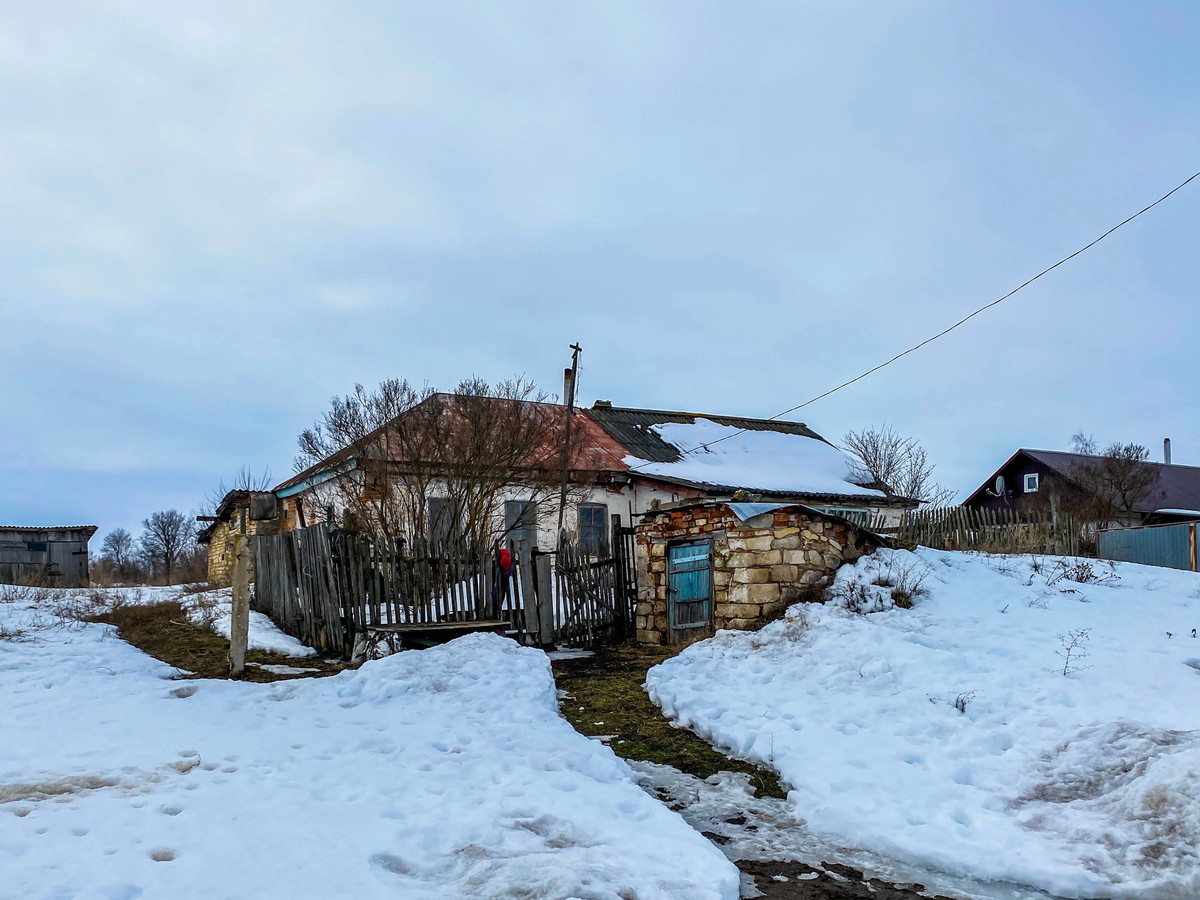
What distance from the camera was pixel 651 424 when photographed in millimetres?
22703

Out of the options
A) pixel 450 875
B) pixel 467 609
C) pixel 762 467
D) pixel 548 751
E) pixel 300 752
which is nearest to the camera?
pixel 450 875

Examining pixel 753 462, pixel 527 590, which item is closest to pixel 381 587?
pixel 527 590

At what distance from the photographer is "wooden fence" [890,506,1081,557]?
45.7 ft

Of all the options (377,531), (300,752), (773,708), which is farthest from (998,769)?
(377,531)

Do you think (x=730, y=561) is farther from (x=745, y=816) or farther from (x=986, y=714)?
(x=745, y=816)

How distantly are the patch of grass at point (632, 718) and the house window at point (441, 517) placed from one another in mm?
3359

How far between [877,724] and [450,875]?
3913 millimetres

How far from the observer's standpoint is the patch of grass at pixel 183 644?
8523mm

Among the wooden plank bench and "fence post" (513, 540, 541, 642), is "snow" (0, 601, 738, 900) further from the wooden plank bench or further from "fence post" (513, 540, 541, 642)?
"fence post" (513, 540, 541, 642)

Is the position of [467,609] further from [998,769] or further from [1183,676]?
[1183,676]

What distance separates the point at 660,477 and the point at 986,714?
1183 centimetres

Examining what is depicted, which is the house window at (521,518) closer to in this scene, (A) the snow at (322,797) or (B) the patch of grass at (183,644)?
(B) the patch of grass at (183,644)

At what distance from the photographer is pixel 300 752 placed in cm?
525

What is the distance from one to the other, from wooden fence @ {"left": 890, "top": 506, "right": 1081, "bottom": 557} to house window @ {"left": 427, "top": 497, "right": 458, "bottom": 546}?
7271mm
